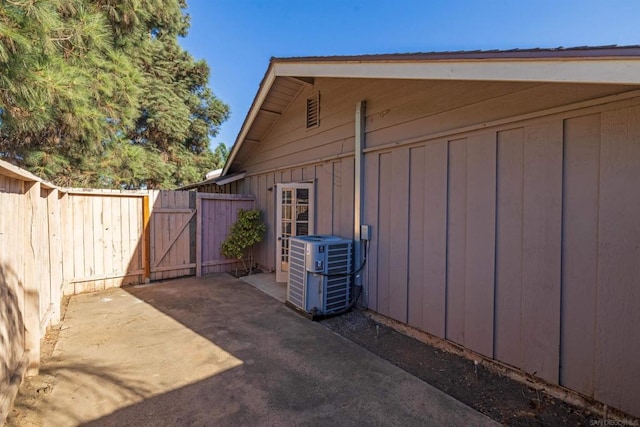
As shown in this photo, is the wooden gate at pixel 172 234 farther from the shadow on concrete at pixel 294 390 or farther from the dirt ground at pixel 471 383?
the dirt ground at pixel 471 383

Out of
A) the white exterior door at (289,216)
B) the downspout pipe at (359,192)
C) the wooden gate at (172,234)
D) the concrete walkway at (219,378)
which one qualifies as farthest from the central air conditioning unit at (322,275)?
the wooden gate at (172,234)

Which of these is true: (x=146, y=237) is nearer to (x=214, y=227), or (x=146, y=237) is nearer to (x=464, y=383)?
(x=214, y=227)

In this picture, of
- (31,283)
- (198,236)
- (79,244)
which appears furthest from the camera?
(198,236)

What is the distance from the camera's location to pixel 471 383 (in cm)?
259

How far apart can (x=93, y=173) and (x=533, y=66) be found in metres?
9.53

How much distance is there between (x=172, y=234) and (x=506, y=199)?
590 cm

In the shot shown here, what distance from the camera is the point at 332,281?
13.5ft

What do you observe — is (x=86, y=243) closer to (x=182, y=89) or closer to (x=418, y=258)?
(x=418, y=258)

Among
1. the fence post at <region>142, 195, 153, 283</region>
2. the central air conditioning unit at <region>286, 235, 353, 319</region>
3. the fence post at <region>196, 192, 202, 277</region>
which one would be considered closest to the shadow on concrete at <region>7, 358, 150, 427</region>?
the central air conditioning unit at <region>286, 235, 353, 319</region>

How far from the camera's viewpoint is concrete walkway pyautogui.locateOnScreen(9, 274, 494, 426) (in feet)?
7.07

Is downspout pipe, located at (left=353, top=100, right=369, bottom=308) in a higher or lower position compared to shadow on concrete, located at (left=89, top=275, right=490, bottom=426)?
higher

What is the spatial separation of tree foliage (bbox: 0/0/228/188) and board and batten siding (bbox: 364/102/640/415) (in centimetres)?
454

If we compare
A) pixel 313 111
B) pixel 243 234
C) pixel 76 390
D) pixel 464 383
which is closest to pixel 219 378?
pixel 76 390

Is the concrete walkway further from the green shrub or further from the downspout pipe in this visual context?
the green shrub
